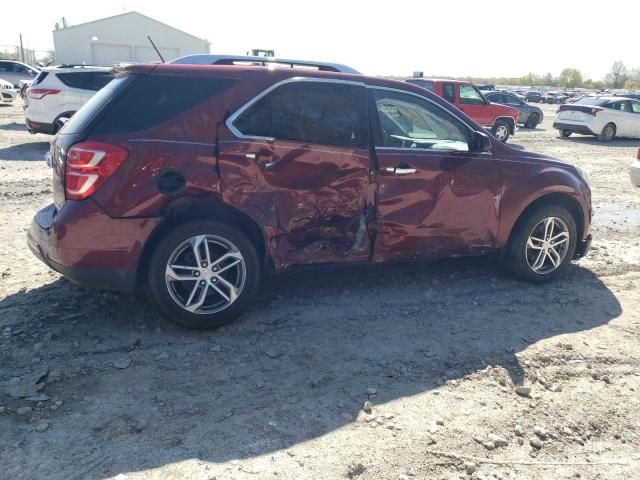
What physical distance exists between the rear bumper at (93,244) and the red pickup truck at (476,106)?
1400 cm

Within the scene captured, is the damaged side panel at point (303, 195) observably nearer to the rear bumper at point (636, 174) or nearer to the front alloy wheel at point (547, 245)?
the front alloy wheel at point (547, 245)

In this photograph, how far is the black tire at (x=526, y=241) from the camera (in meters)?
4.98

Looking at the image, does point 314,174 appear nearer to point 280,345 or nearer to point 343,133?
point 343,133

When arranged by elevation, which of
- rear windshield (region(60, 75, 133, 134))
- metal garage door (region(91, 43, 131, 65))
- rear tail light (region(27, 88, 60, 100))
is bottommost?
rear windshield (region(60, 75, 133, 134))

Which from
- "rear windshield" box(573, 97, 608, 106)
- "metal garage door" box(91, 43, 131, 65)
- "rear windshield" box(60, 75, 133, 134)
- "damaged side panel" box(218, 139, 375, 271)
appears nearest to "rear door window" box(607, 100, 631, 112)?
"rear windshield" box(573, 97, 608, 106)

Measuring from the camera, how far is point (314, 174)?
4043mm

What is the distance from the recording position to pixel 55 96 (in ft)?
39.5

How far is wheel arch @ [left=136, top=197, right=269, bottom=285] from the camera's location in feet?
12.1

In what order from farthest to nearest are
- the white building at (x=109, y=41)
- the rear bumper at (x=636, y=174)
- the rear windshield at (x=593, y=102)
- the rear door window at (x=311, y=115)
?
the white building at (x=109, y=41), the rear windshield at (x=593, y=102), the rear bumper at (x=636, y=174), the rear door window at (x=311, y=115)

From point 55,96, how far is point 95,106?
381 inches

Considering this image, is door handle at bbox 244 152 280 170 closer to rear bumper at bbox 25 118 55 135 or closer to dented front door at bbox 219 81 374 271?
dented front door at bbox 219 81 374 271

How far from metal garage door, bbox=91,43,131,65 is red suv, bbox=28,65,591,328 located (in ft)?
140

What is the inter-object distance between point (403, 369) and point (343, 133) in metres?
1.84

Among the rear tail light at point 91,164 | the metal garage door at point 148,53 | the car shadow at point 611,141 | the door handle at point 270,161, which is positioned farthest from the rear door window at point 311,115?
the metal garage door at point 148,53
